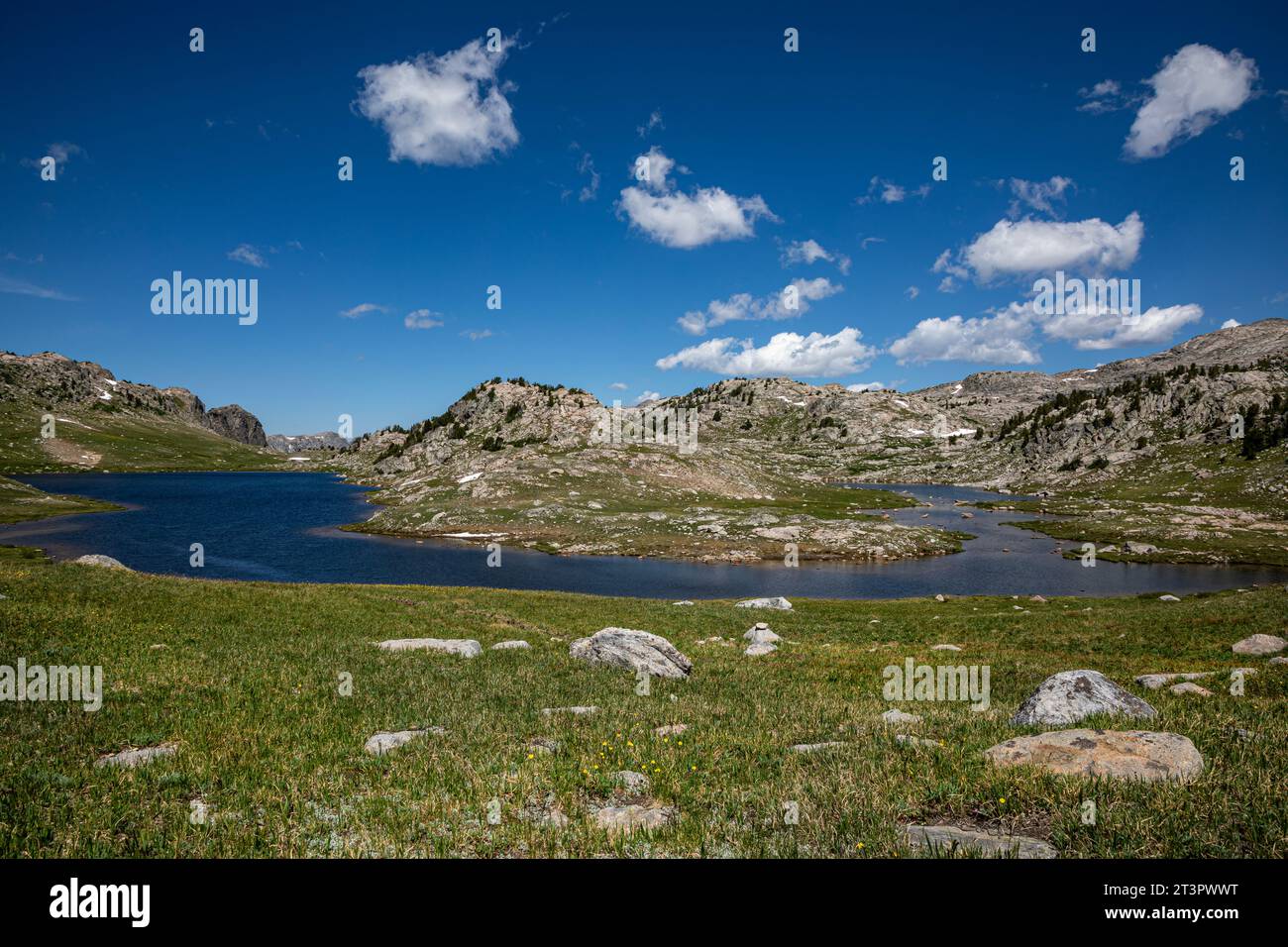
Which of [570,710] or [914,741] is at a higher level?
[914,741]

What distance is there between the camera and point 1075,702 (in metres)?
13.5

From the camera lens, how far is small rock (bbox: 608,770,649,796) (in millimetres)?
9422

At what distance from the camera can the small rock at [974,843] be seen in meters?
6.83

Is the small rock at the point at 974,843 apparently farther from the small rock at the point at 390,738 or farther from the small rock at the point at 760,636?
the small rock at the point at 760,636

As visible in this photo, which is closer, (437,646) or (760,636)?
(437,646)

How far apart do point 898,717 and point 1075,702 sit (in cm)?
393

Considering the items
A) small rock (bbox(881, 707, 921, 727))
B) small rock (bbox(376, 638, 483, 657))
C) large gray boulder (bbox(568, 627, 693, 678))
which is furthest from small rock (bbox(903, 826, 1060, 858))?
small rock (bbox(376, 638, 483, 657))

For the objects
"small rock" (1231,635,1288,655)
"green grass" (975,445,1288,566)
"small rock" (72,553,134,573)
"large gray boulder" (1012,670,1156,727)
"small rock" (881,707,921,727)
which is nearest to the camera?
"large gray boulder" (1012,670,1156,727)

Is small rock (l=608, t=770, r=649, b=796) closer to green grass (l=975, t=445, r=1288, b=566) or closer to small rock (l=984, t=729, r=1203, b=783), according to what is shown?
small rock (l=984, t=729, r=1203, b=783)

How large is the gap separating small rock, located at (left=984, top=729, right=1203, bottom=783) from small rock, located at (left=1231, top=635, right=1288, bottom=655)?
83.3ft

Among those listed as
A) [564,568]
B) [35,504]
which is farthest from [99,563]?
[35,504]

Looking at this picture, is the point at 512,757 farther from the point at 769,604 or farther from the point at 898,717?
the point at 769,604
